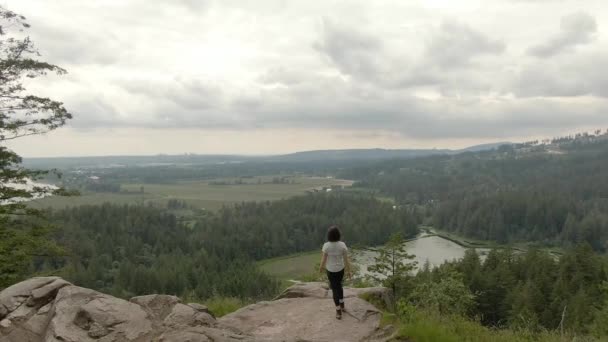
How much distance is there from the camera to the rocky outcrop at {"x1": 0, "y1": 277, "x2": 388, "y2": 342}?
10.7 meters

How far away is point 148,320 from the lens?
11.5 meters

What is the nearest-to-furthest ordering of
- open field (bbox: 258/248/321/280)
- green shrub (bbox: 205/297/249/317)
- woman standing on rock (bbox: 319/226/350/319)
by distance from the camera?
woman standing on rock (bbox: 319/226/350/319) → green shrub (bbox: 205/297/249/317) → open field (bbox: 258/248/321/280)

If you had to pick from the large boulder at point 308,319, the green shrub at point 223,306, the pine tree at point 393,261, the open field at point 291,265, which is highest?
the large boulder at point 308,319

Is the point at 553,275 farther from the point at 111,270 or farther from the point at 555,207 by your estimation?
the point at 555,207

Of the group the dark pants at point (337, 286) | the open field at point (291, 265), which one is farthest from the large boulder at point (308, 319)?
the open field at point (291, 265)

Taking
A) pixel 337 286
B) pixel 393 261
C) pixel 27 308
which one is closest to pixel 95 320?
pixel 27 308

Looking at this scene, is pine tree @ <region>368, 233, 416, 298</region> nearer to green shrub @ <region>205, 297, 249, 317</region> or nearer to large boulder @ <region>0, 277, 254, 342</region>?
green shrub @ <region>205, 297, 249, 317</region>

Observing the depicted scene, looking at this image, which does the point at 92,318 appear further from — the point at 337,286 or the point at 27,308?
the point at 337,286

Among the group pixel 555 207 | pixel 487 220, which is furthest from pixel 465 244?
pixel 555 207

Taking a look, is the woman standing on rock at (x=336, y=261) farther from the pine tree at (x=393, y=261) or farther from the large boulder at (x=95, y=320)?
the pine tree at (x=393, y=261)

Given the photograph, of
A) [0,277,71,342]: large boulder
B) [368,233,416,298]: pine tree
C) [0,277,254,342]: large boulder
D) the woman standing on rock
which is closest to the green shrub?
[0,277,254,342]: large boulder

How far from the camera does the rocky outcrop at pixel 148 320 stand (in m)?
10.7

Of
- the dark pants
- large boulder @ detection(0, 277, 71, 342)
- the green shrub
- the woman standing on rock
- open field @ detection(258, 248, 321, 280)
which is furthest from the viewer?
open field @ detection(258, 248, 321, 280)

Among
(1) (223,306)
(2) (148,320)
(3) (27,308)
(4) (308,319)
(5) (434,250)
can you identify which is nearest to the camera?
(2) (148,320)
